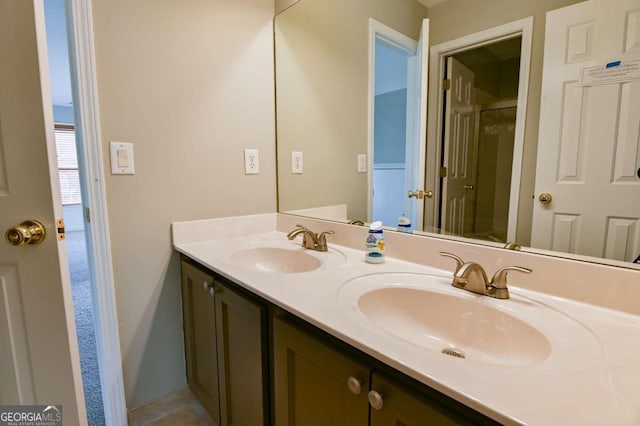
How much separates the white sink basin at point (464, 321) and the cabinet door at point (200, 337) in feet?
2.04

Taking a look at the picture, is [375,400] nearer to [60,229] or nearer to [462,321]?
[462,321]

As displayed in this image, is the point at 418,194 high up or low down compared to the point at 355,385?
up

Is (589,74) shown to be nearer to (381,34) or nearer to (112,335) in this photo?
(381,34)

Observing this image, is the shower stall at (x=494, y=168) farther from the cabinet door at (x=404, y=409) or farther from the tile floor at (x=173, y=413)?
the tile floor at (x=173, y=413)

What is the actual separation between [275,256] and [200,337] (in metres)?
0.46

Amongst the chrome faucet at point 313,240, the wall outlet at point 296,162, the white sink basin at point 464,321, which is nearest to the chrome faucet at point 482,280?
the white sink basin at point 464,321

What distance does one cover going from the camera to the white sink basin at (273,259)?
1.36 meters

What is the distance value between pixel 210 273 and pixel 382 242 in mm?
660

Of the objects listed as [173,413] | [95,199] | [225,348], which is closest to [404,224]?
[225,348]

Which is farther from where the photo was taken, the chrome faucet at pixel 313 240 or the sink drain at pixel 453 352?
the chrome faucet at pixel 313 240

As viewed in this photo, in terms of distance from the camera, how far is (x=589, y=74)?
2.64 feet

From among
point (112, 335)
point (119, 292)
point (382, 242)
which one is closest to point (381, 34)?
point (382, 242)

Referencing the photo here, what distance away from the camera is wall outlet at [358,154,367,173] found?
5.01 feet

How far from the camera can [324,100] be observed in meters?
1.67
